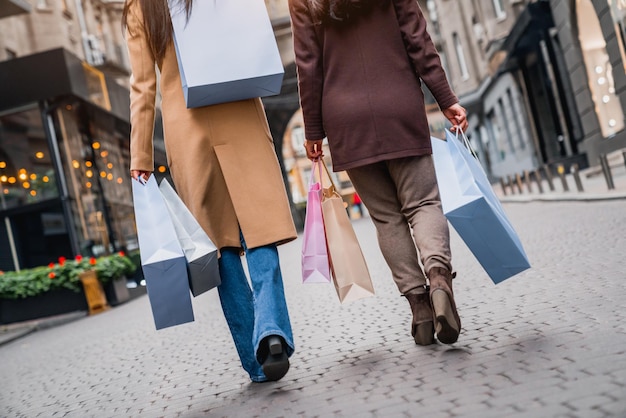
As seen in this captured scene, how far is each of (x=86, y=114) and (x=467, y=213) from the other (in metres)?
16.4

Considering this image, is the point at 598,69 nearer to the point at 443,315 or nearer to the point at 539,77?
the point at 539,77

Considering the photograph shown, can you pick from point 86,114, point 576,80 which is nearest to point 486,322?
point 86,114

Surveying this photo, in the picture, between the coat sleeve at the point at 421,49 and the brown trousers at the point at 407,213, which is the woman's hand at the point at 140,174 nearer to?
the brown trousers at the point at 407,213

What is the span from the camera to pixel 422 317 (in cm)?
354

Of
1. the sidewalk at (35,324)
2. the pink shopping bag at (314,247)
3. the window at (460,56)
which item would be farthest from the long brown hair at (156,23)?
the window at (460,56)

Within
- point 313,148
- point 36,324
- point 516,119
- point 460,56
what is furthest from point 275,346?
point 460,56

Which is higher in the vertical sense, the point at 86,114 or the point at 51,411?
the point at 86,114

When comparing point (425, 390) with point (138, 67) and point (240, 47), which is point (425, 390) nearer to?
point (240, 47)

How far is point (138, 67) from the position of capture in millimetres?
3508

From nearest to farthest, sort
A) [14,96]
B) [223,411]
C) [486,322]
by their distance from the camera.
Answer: [223,411]
[486,322]
[14,96]

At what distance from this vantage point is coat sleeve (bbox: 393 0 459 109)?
3566 millimetres

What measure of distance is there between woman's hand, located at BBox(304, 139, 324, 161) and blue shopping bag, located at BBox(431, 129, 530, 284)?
67cm

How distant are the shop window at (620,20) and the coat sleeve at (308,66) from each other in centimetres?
1250

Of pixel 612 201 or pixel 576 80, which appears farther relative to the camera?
pixel 576 80
